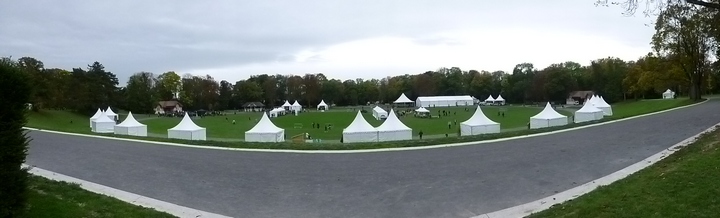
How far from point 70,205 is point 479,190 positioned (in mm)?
6886

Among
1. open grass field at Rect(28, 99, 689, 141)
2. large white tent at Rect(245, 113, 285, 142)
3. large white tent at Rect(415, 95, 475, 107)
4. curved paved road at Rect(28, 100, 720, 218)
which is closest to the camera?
curved paved road at Rect(28, 100, 720, 218)

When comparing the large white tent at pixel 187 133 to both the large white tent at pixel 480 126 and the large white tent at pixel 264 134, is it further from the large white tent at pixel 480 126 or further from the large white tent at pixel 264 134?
the large white tent at pixel 480 126

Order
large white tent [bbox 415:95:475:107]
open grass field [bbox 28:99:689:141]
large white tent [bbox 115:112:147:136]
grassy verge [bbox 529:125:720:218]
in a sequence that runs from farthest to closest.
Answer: large white tent [bbox 415:95:475:107]
open grass field [bbox 28:99:689:141]
large white tent [bbox 115:112:147:136]
grassy verge [bbox 529:125:720:218]

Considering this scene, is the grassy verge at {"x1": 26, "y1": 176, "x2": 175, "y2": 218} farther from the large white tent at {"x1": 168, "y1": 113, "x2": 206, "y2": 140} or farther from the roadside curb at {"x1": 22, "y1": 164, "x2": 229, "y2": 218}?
the large white tent at {"x1": 168, "y1": 113, "x2": 206, "y2": 140}

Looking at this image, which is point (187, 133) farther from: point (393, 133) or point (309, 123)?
point (309, 123)

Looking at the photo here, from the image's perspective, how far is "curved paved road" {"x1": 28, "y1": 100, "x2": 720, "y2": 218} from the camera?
8273 mm

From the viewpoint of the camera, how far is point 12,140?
18.1 feet

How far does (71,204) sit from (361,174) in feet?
19.1

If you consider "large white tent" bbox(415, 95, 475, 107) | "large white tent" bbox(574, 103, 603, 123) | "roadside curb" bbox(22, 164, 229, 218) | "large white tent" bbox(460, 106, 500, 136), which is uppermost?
"large white tent" bbox(415, 95, 475, 107)

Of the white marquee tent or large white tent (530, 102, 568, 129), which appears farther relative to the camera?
the white marquee tent

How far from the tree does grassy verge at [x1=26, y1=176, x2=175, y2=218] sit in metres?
0.58

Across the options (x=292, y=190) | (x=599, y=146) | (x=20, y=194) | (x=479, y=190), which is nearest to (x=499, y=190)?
(x=479, y=190)

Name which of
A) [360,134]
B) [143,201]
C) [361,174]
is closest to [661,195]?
[361,174]

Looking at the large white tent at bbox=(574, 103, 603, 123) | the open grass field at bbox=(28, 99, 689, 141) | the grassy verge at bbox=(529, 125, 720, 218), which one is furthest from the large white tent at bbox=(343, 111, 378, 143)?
the grassy verge at bbox=(529, 125, 720, 218)
